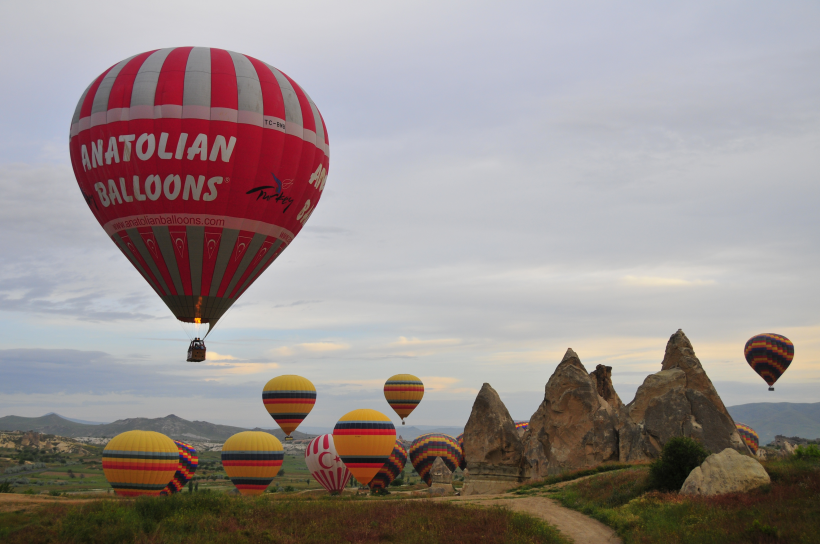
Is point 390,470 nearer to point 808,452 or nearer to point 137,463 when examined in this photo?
point 137,463

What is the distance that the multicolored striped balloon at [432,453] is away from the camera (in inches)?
3246

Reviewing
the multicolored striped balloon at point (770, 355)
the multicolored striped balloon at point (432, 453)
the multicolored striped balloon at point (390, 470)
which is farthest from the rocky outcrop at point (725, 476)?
the multicolored striped balloon at point (770, 355)

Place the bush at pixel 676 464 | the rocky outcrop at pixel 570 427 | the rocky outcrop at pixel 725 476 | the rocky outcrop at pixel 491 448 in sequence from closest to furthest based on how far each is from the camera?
the rocky outcrop at pixel 725 476
the bush at pixel 676 464
the rocky outcrop at pixel 570 427
the rocky outcrop at pixel 491 448

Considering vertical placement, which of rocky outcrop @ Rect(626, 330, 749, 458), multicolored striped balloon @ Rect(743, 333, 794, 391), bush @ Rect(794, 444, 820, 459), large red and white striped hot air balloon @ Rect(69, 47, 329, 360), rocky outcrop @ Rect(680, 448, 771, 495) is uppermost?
large red and white striped hot air balloon @ Rect(69, 47, 329, 360)

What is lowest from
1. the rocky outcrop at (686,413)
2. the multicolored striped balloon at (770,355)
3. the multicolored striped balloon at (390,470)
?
the multicolored striped balloon at (390,470)

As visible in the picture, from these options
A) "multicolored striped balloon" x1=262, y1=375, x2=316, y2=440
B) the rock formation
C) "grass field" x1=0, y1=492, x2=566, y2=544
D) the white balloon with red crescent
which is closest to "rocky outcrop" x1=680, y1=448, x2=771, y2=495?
"grass field" x1=0, y1=492, x2=566, y2=544

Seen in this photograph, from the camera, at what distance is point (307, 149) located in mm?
38906

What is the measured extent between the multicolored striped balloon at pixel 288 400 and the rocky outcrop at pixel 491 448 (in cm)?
3327

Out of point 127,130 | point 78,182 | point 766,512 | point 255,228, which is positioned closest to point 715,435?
point 766,512

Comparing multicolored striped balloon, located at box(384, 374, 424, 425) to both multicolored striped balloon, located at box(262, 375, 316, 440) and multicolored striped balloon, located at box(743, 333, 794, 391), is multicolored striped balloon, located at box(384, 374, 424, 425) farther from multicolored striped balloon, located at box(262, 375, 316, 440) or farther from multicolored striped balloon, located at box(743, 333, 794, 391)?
multicolored striped balloon, located at box(743, 333, 794, 391)

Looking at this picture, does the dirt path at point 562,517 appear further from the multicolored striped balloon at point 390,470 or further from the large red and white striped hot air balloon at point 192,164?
the multicolored striped balloon at point 390,470

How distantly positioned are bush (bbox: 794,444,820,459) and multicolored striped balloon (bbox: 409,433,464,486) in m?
55.0

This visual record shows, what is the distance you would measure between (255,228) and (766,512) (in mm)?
28092

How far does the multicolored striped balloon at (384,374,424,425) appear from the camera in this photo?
305 ft
